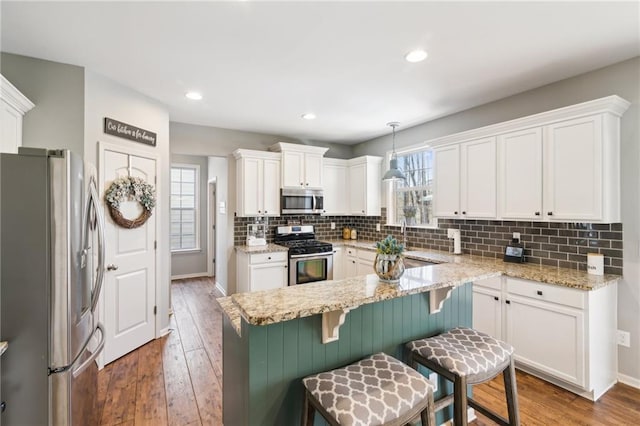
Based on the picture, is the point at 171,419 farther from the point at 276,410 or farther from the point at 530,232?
the point at 530,232

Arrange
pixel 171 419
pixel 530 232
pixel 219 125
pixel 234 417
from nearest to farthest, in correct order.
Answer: pixel 234 417 < pixel 171 419 < pixel 530 232 < pixel 219 125

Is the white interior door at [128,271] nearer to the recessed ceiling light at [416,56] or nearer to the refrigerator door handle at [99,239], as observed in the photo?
the refrigerator door handle at [99,239]

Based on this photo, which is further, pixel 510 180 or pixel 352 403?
pixel 510 180

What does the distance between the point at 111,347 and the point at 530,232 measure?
13.9 feet

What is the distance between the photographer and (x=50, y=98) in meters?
2.48

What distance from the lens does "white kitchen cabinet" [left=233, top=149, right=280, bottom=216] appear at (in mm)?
4387

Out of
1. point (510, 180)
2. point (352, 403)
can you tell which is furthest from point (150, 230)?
point (510, 180)

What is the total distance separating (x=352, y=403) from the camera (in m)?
1.21

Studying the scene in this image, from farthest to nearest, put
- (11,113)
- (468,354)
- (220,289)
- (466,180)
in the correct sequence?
1. (220,289)
2. (466,180)
3. (11,113)
4. (468,354)

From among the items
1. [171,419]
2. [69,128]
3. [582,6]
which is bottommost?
[171,419]

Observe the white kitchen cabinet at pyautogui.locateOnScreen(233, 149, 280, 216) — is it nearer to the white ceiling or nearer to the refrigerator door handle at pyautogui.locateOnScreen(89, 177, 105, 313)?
the white ceiling

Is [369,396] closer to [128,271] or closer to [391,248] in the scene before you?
[391,248]

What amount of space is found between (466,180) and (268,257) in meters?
2.69

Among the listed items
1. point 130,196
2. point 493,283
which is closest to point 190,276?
point 130,196
